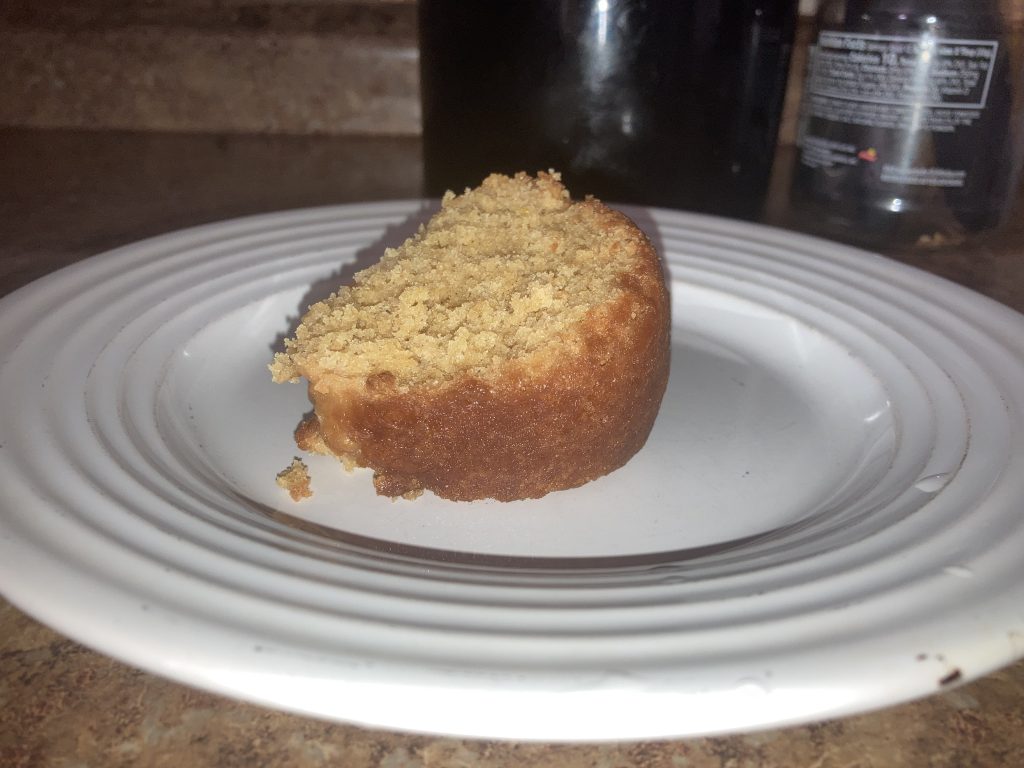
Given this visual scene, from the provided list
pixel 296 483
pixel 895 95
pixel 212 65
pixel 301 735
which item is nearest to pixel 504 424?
pixel 296 483

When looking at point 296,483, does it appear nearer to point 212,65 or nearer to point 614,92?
point 614,92

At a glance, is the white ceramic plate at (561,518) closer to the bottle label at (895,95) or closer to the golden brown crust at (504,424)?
the golden brown crust at (504,424)

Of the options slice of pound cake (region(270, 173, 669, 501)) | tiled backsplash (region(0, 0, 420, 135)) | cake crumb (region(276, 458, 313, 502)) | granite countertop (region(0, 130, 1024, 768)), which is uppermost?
tiled backsplash (region(0, 0, 420, 135))

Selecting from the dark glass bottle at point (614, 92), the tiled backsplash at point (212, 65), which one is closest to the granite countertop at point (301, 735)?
the dark glass bottle at point (614, 92)

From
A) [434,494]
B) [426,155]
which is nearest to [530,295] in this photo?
[434,494]

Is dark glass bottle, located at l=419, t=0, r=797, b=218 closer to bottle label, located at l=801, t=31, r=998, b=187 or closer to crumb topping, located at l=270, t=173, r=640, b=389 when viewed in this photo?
bottle label, located at l=801, t=31, r=998, b=187

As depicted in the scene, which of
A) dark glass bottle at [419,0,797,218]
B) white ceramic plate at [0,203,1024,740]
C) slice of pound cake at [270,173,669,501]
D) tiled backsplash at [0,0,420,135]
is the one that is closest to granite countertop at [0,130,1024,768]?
white ceramic plate at [0,203,1024,740]

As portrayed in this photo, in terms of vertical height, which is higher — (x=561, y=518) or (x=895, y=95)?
(x=895, y=95)
